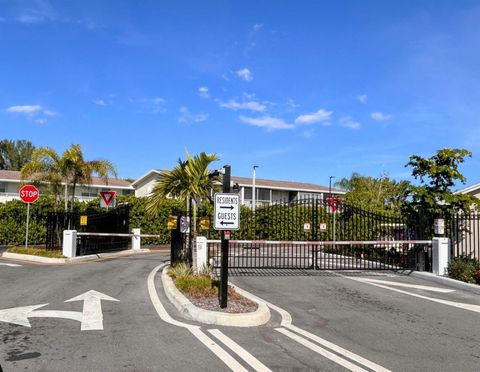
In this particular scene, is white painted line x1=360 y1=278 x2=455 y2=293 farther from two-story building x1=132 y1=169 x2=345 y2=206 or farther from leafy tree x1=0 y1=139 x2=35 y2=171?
leafy tree x1=0 y1=139 x2=35 y2=171

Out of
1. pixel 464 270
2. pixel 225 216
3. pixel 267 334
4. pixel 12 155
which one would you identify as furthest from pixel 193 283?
pixel 12 155

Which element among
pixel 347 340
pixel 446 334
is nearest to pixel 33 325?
pixel 347 340

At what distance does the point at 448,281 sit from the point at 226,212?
26.1ft

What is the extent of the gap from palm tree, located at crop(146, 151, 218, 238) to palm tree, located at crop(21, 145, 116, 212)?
10.6 meters

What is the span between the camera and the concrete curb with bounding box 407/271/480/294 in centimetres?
1241

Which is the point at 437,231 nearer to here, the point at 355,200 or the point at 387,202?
the point at 355,200

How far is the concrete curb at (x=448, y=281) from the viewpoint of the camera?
12.4 m

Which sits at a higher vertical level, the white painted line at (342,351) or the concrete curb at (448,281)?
the concrete curb at (448,281)

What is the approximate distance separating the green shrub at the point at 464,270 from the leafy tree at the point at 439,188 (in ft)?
9.46

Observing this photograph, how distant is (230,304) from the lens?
888 centimetres

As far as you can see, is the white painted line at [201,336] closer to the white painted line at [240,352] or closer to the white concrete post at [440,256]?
the white painted line at [240,352]

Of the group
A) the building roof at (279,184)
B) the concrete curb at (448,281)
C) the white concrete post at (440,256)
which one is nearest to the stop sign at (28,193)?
the concrete curb at (448,281)

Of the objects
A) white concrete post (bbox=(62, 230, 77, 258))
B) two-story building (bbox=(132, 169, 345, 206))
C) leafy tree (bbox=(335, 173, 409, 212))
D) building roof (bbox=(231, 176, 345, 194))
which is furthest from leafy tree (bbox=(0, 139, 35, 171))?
white concrete post (bbox=(62, 230, 77, 258))

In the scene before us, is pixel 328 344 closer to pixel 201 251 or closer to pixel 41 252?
pixel 201 251
